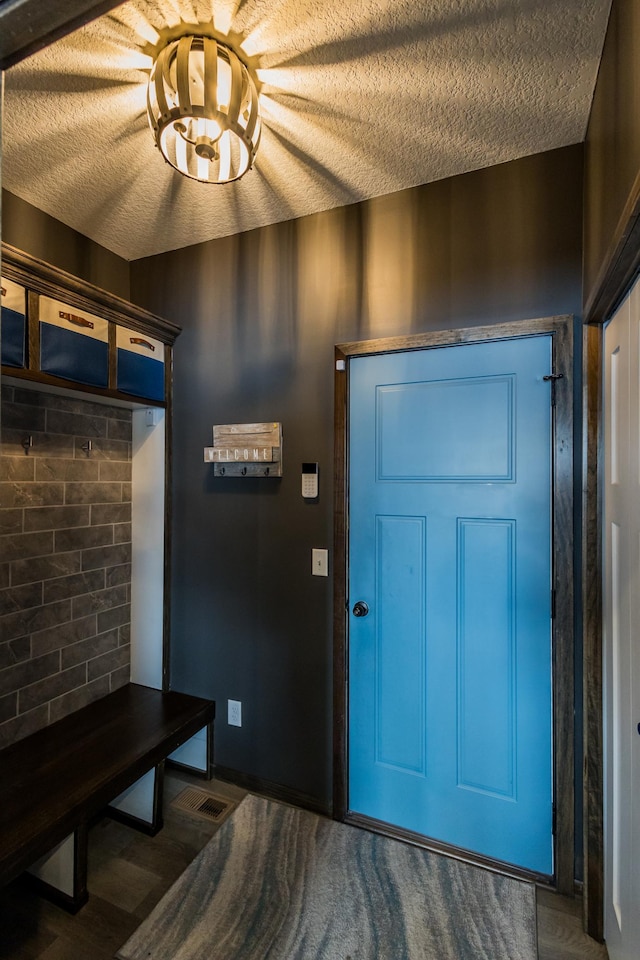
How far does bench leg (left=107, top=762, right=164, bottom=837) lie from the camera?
6.42 ft

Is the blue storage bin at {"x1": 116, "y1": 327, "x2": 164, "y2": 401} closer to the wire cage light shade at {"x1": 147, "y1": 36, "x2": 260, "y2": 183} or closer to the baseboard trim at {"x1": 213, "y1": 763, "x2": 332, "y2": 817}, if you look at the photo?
the wire cage light shade at {"x1": 147, "y1": 36, "x2": 260, "y2": 183}

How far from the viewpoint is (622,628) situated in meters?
1.35

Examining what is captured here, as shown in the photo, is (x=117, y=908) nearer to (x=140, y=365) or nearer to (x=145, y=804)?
(x=145, y=804)

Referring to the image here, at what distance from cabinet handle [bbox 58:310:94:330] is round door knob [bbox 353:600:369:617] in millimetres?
1688

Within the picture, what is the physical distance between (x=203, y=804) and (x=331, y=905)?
0.77 meters

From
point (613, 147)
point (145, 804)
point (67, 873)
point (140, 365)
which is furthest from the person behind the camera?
point (140, 365)

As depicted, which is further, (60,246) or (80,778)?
(60,246)

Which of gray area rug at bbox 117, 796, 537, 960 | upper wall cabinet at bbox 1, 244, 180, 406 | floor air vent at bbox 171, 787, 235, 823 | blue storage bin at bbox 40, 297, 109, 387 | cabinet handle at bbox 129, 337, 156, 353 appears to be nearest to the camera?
gray area rug at bbox 117, 796, 537, 960

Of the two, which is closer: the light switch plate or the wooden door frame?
the wooden door frame

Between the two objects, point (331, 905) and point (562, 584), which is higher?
point (562, 584)

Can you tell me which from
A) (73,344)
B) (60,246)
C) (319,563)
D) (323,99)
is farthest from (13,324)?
(319,563)

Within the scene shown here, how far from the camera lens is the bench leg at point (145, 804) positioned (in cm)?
196

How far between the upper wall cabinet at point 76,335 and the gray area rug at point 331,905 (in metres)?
2.03

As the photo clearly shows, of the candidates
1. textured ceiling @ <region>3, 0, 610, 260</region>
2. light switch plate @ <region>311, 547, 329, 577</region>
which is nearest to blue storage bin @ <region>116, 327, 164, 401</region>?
textured ceiling @ <region>3, 0, 610, 260</region>
